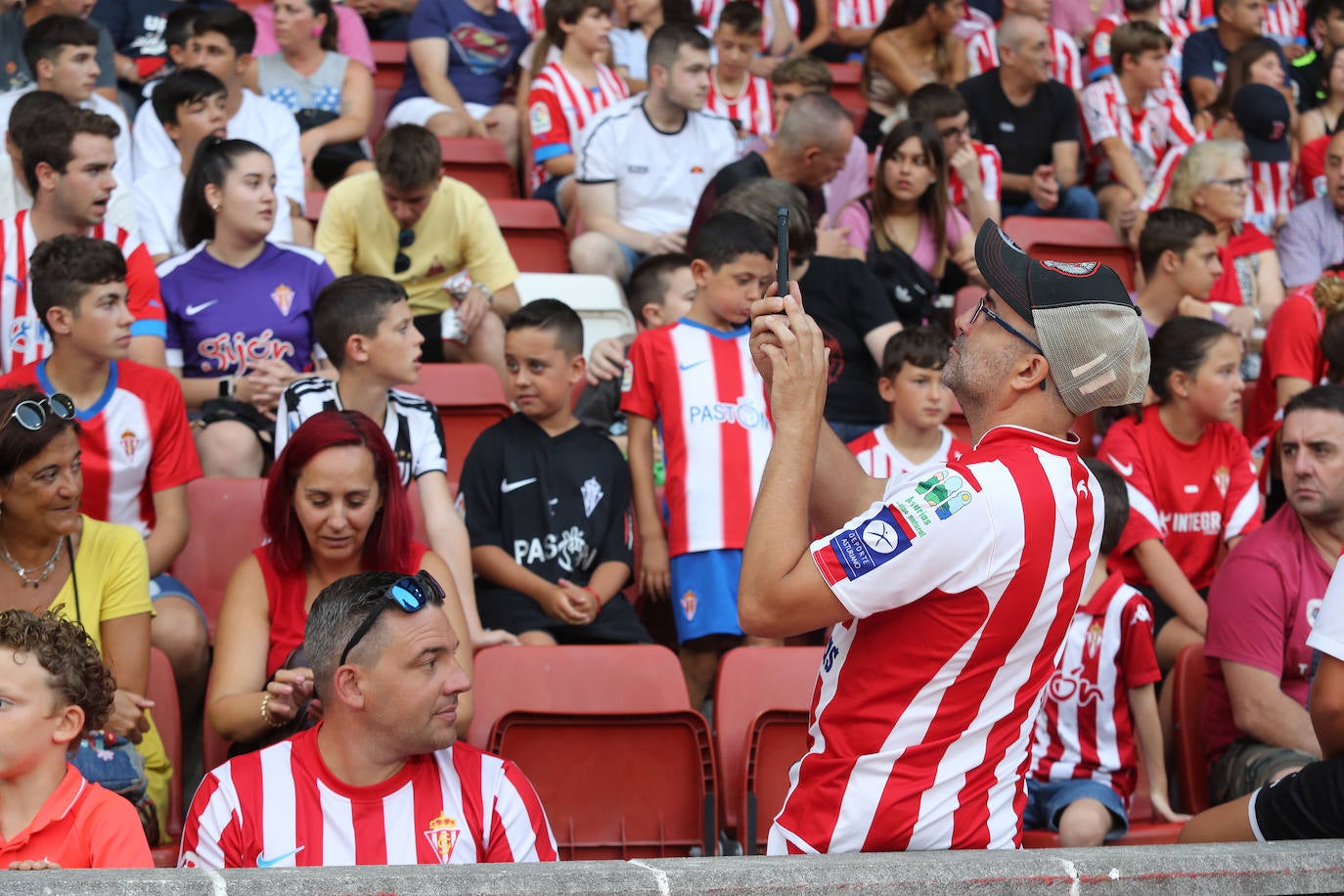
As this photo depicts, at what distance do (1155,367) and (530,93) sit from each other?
3.29 metres

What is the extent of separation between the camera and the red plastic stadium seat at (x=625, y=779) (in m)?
3.43

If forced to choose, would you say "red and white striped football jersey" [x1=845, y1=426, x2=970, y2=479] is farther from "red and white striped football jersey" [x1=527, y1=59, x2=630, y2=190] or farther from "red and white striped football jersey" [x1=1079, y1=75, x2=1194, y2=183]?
"red and white striped football jersey" [x1=1079, y1=75, x2=1194, y2=183]

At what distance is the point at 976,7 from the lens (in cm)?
912

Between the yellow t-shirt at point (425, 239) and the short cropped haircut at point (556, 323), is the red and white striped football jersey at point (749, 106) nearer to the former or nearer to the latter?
the yellow t-shirt at point (425, 239)

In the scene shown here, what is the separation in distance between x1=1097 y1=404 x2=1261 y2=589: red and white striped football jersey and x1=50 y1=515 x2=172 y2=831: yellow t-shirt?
2.93m

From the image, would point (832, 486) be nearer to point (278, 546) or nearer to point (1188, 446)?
point (278, 546)

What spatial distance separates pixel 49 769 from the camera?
2.47 meters

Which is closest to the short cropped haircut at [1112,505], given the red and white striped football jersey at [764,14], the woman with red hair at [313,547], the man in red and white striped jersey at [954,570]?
the woman with red hair at [313,547]

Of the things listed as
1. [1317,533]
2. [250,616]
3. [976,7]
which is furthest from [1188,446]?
[976,7]

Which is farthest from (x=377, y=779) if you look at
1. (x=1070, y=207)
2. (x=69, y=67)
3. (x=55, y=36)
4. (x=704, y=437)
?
(x=1070, y=207)

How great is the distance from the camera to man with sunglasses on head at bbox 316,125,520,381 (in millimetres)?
5336

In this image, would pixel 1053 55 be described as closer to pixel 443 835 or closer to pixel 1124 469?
pixel 1124 469

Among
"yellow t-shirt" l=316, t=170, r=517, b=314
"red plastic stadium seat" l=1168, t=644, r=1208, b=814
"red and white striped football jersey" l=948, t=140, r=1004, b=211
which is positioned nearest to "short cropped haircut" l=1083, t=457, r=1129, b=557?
"red plastic stadium seat" l=1168, t=644, r=1208, b=814

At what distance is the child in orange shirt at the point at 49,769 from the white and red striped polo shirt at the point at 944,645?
3.58ft
